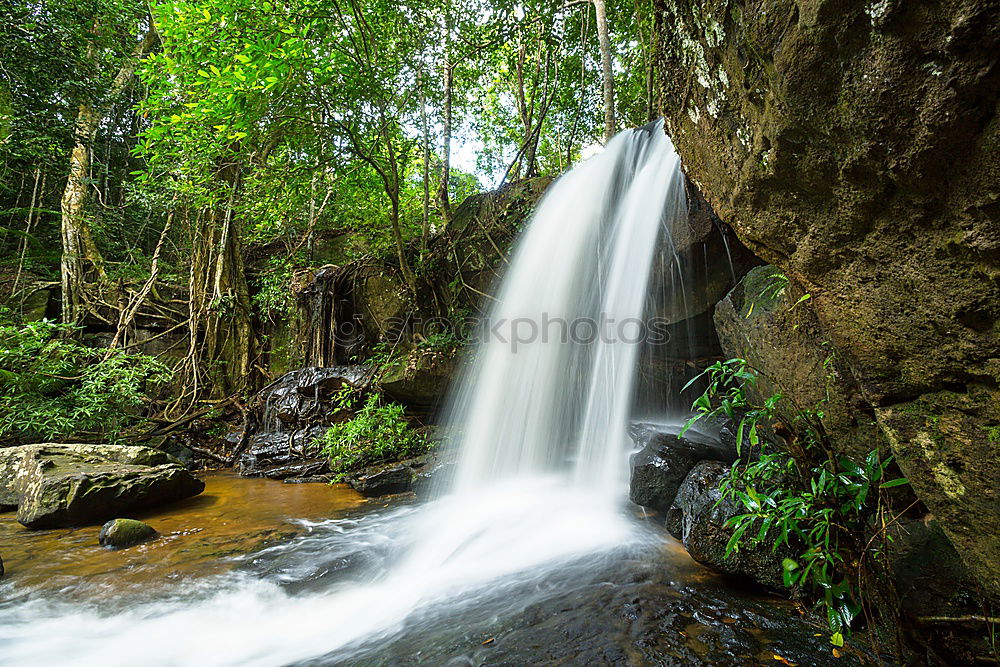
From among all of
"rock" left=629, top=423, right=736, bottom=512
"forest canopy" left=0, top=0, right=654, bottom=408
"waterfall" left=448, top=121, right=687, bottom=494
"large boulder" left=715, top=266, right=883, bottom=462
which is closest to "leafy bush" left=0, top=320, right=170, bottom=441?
"forest canopy" left=0, top=0, right=654, bottom=408

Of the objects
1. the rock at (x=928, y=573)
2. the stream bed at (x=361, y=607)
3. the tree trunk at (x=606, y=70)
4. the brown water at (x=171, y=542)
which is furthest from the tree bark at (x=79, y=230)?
the rock at (x=928, y=573)

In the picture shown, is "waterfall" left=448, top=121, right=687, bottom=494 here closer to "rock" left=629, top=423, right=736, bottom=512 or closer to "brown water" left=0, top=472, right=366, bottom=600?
"rock" left=629, top=423, right=736, bottom=512

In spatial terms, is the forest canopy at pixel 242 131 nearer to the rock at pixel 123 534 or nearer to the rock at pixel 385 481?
the rock at pixel 385 481

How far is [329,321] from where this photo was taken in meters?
8.01

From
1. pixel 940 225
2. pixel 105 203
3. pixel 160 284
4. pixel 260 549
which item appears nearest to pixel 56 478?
pixel 260 549

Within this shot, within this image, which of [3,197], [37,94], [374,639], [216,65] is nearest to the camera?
[374,639]

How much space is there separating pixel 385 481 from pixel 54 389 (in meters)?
5.70

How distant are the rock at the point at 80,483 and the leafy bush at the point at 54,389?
5.42 ft

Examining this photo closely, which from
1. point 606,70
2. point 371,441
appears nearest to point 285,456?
point 371,441

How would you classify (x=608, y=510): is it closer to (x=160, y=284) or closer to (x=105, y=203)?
(x=160, y=284)

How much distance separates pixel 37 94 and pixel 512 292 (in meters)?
8.46

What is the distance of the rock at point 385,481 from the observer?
209 inches

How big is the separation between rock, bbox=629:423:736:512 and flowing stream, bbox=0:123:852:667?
0.25m

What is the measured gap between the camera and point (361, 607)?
9.25ft
